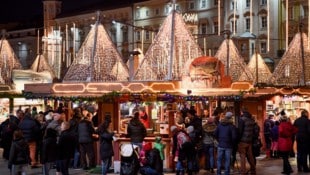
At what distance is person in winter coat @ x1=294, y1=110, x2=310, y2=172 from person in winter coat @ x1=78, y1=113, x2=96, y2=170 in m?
6.07

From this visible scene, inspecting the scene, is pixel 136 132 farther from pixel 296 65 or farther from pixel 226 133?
pixel 296 65

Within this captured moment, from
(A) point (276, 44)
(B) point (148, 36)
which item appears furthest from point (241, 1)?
(B) point (148, 36)

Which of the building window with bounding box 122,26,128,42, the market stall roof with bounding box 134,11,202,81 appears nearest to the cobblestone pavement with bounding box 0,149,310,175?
the market stall roof with bounding box 134,11,202,81

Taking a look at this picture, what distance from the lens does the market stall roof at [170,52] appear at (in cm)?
2389

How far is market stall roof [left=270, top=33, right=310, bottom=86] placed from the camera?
92.1 ft

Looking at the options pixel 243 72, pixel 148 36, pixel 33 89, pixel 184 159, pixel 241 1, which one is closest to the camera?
pixel 184 159

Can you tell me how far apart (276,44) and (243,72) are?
27.4 metres

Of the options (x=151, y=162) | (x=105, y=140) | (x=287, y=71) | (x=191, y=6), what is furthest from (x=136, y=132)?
(x=191, y=6)

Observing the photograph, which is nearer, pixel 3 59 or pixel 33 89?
pixel 33 89

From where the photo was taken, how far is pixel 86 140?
1933 cm

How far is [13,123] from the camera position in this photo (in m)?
20.6

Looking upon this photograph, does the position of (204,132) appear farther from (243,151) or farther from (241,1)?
(241,1)

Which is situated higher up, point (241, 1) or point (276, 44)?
point (241, 1)

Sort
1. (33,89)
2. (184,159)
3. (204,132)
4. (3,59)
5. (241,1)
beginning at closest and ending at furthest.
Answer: (184,159) < (204,132) < (33,89) < (3,59) < (241,1)
